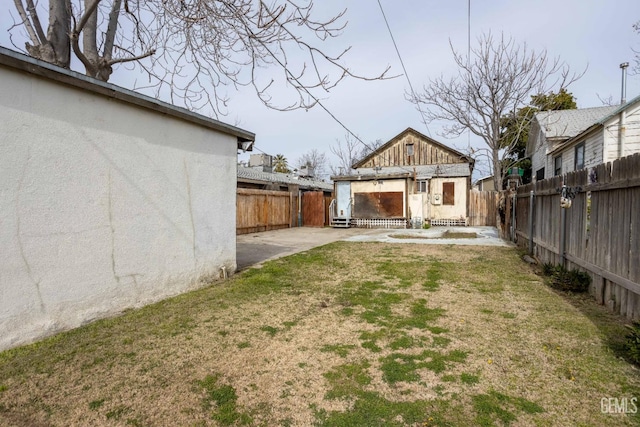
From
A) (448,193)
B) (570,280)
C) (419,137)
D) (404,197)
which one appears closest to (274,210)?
(404,197)

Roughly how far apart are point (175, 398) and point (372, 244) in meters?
8.75

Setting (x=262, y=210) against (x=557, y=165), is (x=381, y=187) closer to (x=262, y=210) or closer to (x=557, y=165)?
(x=262, y=210)

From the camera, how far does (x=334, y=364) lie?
9.89 feet

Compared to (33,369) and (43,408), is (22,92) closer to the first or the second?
(33,369)

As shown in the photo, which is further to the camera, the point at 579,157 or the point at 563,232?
the point at 579,157

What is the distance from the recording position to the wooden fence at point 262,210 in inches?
575

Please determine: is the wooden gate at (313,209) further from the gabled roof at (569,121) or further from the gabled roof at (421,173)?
the gabled roof at (569,121)

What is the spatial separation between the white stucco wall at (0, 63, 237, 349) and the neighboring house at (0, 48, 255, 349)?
0.01m

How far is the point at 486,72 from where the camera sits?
20.5 metres

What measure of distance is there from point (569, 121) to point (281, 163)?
118 ft

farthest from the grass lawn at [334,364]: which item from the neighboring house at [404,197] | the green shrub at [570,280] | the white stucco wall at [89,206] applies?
the neighboring house at [404,197]

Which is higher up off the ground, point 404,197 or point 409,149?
point 409,149

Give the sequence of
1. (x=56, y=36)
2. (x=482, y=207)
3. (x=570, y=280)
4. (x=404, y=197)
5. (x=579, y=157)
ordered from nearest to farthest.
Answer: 1. (x=570, y=280)
2. (x=56, y=36)
3. (x=579, y=157)
4. (x=404, y=197)
5. (x=482, y=207)

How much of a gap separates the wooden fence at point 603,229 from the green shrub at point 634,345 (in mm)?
763
